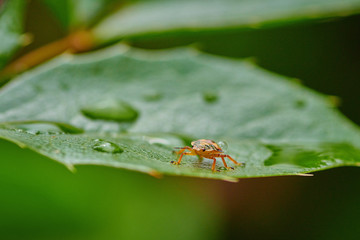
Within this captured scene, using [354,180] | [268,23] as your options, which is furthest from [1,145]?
[354,180]

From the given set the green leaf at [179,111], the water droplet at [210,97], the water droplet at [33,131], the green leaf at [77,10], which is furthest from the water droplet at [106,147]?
the green leaf at [77,10]

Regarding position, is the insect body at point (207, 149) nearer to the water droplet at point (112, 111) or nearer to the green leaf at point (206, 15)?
the water droplet at point (112, 111)

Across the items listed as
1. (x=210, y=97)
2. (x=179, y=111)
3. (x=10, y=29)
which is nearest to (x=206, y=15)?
(x=210, y=97)

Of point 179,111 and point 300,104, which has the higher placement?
point 300,104

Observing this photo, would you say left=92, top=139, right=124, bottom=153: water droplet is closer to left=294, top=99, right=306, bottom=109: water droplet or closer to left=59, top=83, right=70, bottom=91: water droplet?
left=59, top=83, right=70, bottom=91: water droplet

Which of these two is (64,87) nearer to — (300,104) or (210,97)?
(210,97)

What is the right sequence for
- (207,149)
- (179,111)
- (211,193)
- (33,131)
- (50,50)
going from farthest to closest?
(211,193)
(50,50)
(179,111)
(207,149)
(33,131)
